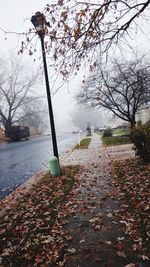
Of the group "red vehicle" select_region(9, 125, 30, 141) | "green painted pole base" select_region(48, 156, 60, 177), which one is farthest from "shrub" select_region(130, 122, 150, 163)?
"red vehicle" select_region(9, 125, 30, 141)

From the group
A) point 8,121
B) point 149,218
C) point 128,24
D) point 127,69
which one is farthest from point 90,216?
point 8,121

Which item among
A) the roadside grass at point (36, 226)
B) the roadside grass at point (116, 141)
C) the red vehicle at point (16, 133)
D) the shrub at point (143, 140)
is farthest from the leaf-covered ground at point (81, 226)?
the red vehicle at point (16, 133)

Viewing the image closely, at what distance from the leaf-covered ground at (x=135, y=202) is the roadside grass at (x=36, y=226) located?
115cm

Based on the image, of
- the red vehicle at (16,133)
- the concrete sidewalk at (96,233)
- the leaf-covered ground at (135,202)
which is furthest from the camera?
the red vehicle at (16,133)

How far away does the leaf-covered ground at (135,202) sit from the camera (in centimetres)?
449

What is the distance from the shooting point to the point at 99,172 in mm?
10516

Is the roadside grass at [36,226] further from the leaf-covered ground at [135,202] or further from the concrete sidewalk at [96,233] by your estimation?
the leaf-covered ground at [135,202]

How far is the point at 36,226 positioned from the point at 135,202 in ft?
7.05

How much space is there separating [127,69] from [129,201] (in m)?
20.6

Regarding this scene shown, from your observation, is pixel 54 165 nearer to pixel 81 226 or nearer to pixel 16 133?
pixel 81 226

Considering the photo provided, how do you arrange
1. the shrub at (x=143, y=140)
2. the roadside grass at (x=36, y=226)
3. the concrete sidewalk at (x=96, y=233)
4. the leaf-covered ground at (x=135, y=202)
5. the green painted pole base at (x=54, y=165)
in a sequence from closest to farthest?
the concrete sidewalk at (x=96, y=233) → the roadside grass at (x=36, y=226) → the leaf-covered ground at (x=135, y=202) → the shrub at (x=143, y=140) → the green painted pole base at (x=54, y=165)

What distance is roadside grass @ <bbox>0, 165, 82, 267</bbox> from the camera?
4.38 metres

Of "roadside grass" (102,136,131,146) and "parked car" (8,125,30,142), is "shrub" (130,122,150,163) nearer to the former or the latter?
"roadside grass" (102,136,131,146)

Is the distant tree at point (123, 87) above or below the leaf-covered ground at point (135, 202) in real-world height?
above
